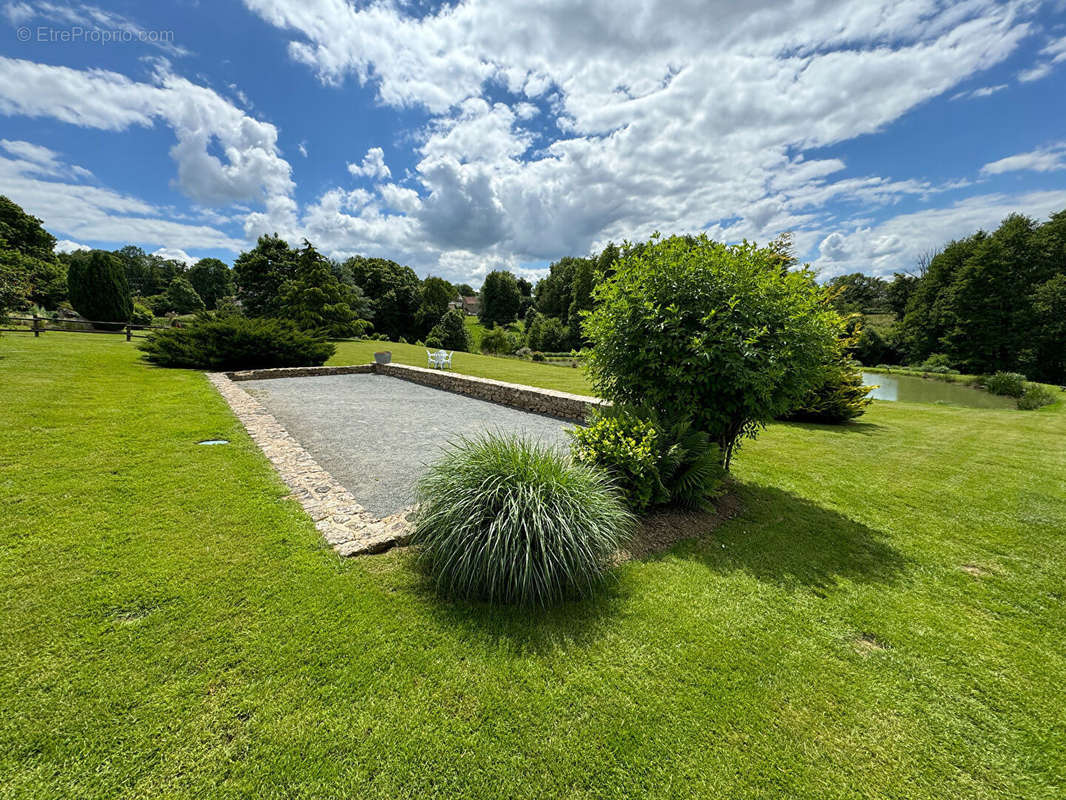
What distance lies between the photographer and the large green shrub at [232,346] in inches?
477

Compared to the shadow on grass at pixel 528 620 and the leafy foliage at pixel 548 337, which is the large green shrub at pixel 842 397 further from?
the leafy foliage at pixel 548 337

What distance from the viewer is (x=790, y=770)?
1771mm

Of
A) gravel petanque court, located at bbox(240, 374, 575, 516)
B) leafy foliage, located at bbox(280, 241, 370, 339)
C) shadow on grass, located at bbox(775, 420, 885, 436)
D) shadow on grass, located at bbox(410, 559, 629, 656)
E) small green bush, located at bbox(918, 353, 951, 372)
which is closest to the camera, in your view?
shadow on grass, located at bbox(410, 559, 629, 656)

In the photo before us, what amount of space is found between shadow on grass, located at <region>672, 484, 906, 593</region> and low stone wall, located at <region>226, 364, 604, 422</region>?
2627 millimetres

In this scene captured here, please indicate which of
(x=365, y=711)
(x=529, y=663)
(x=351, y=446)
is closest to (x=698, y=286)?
(x=529, y=663)

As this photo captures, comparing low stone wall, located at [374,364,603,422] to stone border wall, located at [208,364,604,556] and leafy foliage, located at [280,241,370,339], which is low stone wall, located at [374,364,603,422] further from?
leafy foliage, located at [280,241,370,339]

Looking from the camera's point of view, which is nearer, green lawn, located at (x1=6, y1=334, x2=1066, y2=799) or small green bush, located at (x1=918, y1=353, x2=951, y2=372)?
green lawn, located at (x1=6, y1=334, x2=1066, y2=799)

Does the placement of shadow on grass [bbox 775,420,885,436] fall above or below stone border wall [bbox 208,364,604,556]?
above

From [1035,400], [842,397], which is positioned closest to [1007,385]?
[1035,400]

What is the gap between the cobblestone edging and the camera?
3.27m

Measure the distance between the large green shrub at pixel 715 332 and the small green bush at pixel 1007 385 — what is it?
2257cm

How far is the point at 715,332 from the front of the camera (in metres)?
4.09

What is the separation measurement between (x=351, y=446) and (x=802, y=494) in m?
6.19

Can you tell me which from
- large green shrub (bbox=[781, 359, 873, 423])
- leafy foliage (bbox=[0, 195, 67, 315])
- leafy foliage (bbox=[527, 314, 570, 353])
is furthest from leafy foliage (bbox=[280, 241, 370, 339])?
large green shrub (bbox=[781, 359, 873, 423])
